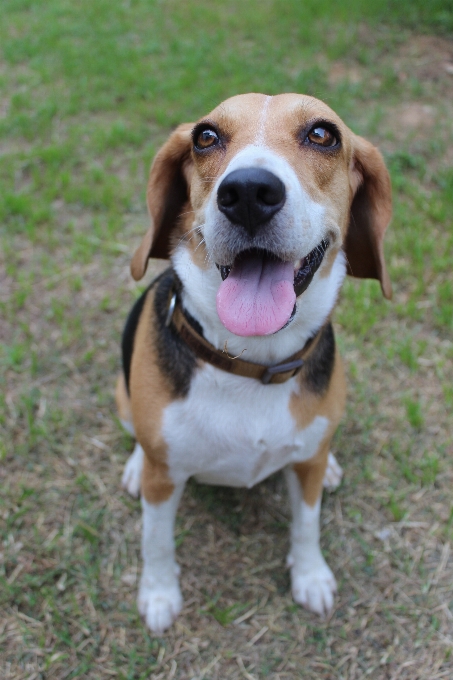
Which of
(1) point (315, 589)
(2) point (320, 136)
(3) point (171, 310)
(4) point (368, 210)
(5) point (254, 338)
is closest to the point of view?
(2) point (320, 136)

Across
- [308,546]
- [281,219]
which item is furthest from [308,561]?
[281,219]

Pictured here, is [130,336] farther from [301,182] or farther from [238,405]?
[301,182]

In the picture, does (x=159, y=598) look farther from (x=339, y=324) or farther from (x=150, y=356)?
(x=339, y=324)

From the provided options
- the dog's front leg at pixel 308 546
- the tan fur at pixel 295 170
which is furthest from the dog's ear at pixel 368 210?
the dog's front leg at pixel 308 546

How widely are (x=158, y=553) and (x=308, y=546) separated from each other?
0.77m

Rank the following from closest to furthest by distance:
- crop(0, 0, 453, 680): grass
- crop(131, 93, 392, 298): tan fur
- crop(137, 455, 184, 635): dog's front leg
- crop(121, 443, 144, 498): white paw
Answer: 1. crop(131, 93, 392, 298): tan fur
2. crop(137, 455, 184, 635): dog's front leg
3. crop(0, 0, 453, 680): grass
4. crop(121, 443, 144, 498): white paw

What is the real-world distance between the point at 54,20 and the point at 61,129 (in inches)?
110

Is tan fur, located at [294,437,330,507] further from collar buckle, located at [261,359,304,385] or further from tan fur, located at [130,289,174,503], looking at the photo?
tan fur, located at [130,289,174,503]

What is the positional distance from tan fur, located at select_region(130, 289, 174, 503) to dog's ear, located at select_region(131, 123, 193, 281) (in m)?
0.33

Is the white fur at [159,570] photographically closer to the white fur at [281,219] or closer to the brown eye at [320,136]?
the white fur at [281,219]

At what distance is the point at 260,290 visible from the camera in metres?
2.16

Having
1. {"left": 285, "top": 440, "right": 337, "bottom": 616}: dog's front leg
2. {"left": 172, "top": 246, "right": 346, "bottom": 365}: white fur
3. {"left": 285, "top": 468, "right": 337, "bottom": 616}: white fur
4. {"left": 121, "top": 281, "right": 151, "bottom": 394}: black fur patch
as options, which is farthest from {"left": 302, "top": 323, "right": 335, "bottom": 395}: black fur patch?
{"left": 121, "top": 281, "right": 151, "bottom": 394}: black fur patch

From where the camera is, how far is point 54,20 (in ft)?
26.0

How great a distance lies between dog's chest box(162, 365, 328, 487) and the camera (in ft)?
8.09
